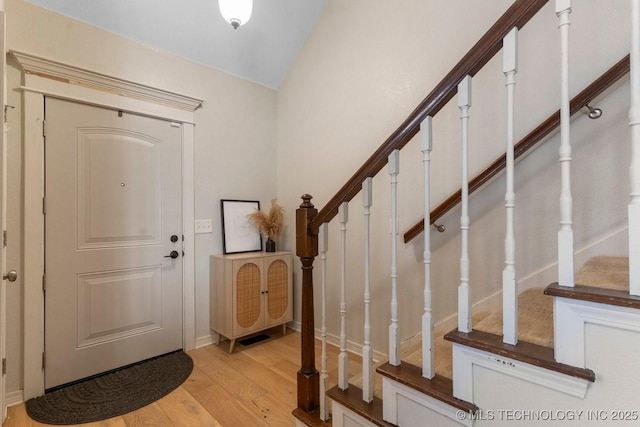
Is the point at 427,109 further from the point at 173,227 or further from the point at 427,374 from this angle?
the point at 173,227

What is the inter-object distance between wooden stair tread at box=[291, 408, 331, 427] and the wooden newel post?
2 cm

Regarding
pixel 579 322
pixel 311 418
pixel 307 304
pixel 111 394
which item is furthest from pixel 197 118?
pixel 579 322

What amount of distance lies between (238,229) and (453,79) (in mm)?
2328

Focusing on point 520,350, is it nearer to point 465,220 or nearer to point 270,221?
point 465,220

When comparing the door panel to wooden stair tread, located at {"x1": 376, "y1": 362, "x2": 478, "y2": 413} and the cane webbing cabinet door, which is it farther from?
wooden stair tread, located at {"x1": 376, "y1": 362, "x2": 478, "y2": 413}

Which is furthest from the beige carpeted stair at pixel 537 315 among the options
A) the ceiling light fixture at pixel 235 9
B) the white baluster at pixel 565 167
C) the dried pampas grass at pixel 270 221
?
the ceiling light fixture at pixel 235 9

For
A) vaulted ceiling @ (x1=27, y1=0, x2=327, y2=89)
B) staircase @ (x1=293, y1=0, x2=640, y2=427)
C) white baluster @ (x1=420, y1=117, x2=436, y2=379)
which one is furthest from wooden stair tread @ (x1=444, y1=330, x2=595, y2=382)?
vaulted ceiling @ (x1=27, y1=0, x2=327, y2=89)

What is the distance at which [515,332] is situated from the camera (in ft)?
2.90

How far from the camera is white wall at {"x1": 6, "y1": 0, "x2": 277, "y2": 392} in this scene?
6.07 feet

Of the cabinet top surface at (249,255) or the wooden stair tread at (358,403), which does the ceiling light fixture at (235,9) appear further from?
the wooden stair tread at (358,403)

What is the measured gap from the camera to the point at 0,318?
4.71 feet

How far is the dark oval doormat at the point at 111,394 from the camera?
5.69ft

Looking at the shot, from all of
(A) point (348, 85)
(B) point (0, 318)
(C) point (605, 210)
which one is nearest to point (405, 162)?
(A) point (348, 85)

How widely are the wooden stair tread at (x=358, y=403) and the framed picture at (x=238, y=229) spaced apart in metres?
A: 1.75
